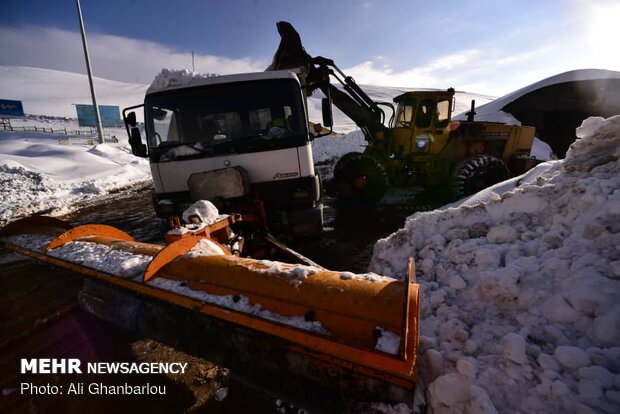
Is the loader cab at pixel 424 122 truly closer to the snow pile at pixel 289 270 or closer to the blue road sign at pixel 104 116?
the snow pile at pixel 289 270

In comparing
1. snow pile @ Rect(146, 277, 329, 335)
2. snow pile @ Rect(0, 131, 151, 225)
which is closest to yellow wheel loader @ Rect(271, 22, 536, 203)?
snow pile @ Rect(146, 277, 329, 335)

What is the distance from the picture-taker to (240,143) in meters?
3.50

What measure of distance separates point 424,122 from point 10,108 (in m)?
48.8

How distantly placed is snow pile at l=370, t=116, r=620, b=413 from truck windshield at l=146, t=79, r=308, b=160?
6.55 feet

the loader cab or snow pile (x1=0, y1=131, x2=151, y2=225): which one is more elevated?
the loader cab

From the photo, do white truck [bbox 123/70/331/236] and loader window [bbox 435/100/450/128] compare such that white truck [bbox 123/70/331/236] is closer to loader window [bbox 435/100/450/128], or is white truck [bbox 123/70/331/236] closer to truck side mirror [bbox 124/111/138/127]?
truck side mirror [bbox 124/111/138/127]

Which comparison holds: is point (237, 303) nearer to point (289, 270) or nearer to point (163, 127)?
point (289, 270)

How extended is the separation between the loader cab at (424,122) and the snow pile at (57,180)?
9018 mm

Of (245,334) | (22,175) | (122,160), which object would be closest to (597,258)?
(245,334)

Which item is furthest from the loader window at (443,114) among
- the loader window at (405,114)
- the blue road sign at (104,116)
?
the blue road sign at (104,116)

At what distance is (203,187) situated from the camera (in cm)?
337

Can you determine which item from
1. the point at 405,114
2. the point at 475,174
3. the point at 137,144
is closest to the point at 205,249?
the point at 137,144

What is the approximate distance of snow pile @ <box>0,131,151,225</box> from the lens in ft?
Result: 25.8

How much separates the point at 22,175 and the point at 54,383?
12.2 metres
